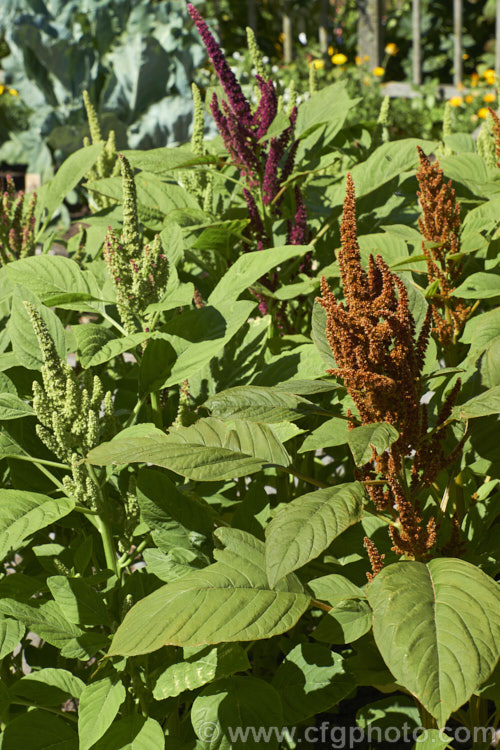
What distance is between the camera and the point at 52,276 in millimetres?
1471

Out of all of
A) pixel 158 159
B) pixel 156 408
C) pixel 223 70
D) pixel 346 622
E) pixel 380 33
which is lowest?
pixel 346 622

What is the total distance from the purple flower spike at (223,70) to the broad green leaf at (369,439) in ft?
3.10

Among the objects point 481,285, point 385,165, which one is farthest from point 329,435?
point 385,165

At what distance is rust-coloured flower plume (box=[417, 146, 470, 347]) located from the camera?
4.58ft

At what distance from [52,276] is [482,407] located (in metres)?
0.88

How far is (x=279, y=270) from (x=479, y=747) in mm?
1099

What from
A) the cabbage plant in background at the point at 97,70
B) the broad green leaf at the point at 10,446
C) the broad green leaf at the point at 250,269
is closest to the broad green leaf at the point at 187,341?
the broad green leaf at the point at 250,269

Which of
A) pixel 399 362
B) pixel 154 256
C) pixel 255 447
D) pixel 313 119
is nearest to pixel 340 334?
pixel 399 362

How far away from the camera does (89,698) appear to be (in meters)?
1.18

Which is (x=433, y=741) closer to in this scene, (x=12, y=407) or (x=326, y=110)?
(x=12, y=407)

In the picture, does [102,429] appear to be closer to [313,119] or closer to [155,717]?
[155,717]

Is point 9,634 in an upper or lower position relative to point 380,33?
lower

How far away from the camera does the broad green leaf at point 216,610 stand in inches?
36.6

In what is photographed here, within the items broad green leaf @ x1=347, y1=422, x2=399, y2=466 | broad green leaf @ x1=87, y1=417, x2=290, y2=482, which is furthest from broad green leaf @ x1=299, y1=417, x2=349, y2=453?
broad green leaf @ x1=347, y1=422, x2=399, y2=466
